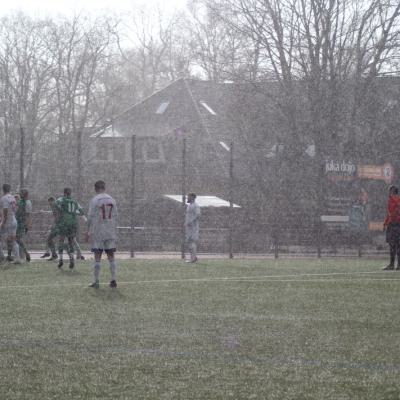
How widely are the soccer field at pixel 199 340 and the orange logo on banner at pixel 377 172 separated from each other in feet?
51.7

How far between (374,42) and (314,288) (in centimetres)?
2571

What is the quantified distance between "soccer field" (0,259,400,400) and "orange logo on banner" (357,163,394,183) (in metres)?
15.8

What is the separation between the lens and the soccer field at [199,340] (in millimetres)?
6996

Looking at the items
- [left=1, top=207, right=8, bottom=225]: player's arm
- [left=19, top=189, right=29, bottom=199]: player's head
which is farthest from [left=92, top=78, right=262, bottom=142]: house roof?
[left=1, top=207, right=8, bottom=225]: player's arm

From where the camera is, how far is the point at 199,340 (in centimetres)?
949

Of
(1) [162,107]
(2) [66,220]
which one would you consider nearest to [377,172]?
(2) [66,220]

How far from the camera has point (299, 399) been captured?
6.54 metres

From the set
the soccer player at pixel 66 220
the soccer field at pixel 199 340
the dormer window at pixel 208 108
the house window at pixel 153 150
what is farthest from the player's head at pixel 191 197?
the dormer window at pixel 208 108

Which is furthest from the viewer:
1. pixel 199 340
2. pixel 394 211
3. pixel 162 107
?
pixel 162 107

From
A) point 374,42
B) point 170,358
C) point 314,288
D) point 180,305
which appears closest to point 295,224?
point 374,42

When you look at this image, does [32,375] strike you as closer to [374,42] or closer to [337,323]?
[337,323]

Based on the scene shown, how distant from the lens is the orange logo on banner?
1302 inches

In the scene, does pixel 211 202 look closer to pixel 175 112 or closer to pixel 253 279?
pixel 253 279

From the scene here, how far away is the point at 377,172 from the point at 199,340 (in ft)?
83.0
